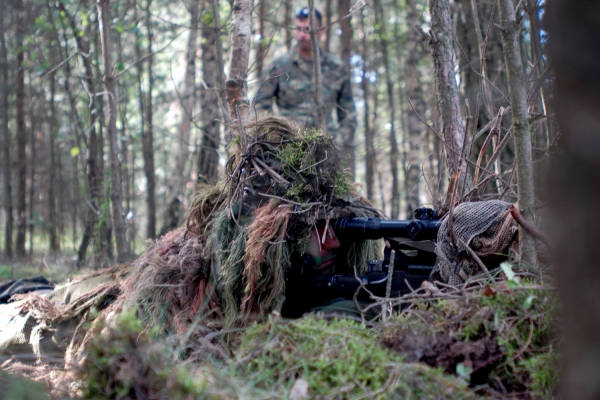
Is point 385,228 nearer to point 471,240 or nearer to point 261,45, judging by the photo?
point 471,240

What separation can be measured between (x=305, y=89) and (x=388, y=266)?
409 cm

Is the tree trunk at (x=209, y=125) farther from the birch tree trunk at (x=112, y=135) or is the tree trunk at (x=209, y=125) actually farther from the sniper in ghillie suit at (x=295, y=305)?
the sniper in ghillie suit at (x=295, y=305)

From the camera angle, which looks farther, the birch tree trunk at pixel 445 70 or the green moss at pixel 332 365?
the birch tree trunk at pixel 445 70

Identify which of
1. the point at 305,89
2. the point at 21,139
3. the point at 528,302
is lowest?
the point at 528,302

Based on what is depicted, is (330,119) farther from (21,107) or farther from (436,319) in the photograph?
(21,107)

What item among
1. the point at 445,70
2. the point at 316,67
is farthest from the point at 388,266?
the point at 316,67

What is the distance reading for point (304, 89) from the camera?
6.32 metres

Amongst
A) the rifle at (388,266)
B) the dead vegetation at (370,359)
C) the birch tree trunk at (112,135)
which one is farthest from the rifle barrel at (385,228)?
the birch tree trunk at (112,135)

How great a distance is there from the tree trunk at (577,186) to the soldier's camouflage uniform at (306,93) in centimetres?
441

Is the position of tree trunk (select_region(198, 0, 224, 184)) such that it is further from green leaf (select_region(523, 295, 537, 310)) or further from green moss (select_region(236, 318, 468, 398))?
green leaf (select_region(523, 295, 537, 310))

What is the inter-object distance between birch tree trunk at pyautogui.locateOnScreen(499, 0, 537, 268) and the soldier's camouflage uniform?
319 centimetres

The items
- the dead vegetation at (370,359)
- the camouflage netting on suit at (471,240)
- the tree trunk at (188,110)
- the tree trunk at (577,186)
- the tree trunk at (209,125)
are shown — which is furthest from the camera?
the tree trunk at (188,110)

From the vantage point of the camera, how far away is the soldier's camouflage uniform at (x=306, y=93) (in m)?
5.92

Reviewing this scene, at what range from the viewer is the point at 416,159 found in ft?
32.1
